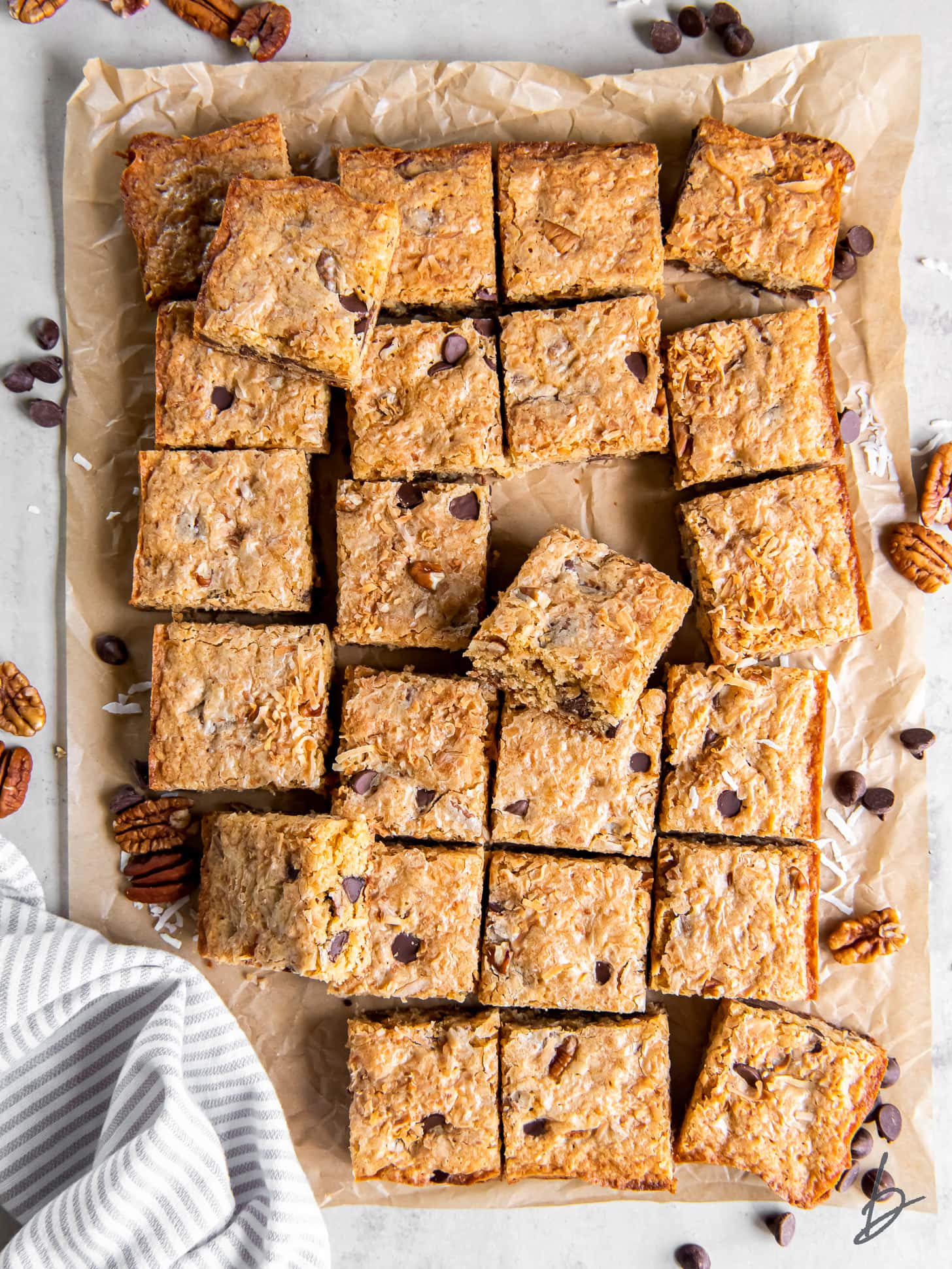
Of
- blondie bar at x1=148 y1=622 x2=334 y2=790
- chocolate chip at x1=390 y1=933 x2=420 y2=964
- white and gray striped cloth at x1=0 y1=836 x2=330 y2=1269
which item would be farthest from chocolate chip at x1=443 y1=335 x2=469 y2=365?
white and gray striped cloth at x1=0 y1=836 x2=330 y2=1269

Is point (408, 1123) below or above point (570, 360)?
below

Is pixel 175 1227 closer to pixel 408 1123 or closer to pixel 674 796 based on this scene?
pixel 408 1123

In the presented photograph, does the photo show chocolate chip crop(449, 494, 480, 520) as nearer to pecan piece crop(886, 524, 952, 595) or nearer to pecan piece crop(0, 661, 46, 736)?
pecan piece crop(886, 524, 952, 595)

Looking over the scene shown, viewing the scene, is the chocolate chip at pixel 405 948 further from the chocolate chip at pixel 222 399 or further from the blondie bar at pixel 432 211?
the blondie bar at pixel 432 211

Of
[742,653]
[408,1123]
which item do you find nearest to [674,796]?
[742,653]

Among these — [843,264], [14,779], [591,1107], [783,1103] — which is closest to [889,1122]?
[783,1103]
